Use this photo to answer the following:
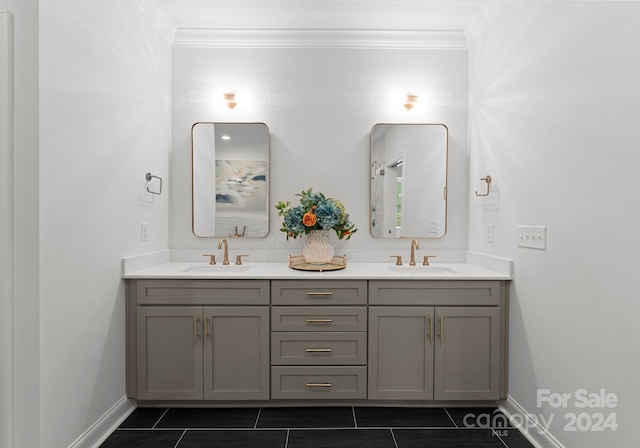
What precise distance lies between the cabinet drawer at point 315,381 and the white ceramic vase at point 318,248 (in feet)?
2.39

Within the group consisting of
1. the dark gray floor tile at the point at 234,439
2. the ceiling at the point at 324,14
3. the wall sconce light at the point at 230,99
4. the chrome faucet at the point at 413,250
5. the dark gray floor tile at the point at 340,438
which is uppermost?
the ceiling at the point at 324,14

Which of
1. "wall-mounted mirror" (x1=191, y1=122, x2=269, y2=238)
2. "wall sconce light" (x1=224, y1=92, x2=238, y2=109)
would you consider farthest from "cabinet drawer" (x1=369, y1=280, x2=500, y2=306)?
"wall sconce light" (x1=224, y1=92, x2=238, y2=109)

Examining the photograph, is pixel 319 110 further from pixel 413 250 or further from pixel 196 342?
pixel 196 342

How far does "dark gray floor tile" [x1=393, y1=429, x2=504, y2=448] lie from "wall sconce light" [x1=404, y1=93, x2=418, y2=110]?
7.27 ft

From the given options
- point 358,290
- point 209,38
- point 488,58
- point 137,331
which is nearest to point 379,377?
point 358,290

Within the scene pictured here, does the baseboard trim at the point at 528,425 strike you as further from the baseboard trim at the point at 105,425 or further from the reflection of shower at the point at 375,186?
the baseboard trim at the point at 105,425

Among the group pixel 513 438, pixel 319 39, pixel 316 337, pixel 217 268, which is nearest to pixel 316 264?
pixel 316 337

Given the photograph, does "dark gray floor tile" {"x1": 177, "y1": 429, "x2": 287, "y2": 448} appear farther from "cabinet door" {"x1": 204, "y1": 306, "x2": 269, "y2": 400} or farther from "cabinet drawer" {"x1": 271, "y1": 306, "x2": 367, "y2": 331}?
"cabinet drawer" {"x1": 271, "y1": 306, "x2": 367, "y2": 331}

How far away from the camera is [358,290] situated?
2.26m

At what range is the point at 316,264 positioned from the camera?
255 cm

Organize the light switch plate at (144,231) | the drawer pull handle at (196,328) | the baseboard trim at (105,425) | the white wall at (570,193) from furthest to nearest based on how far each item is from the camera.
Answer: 1. the light switch plate at (144,231)
2. the drawer pull handle at (196,328)
3. the baseboard trim at (105,425)
4. the white wall at (570,193)

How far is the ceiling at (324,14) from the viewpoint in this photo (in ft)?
8.11

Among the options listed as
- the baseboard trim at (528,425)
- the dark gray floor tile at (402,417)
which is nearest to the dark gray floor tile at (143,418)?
the dark gray floor tile at (402,417)

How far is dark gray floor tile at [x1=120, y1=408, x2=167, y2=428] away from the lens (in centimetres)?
212
